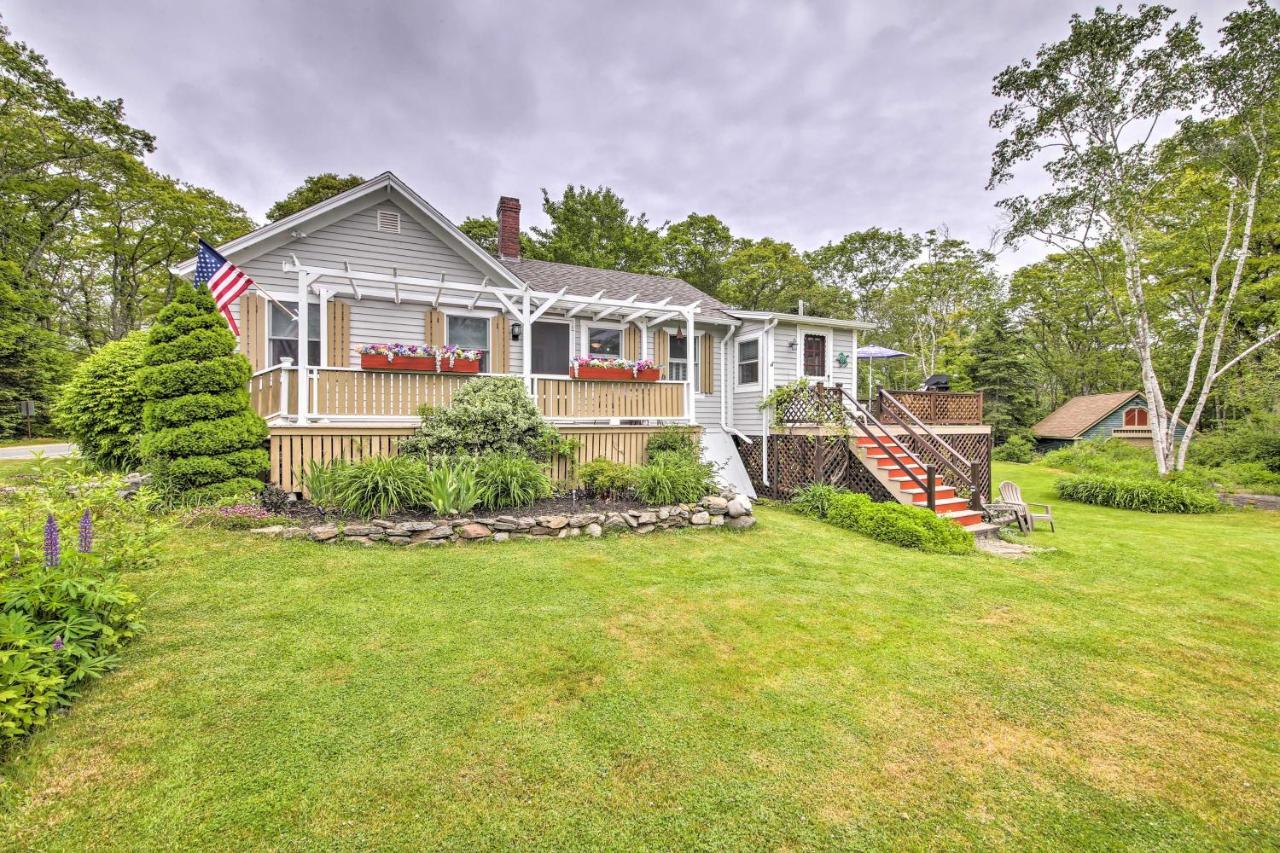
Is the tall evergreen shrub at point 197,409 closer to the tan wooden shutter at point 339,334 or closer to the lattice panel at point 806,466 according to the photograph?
the tan wooden shutter at point 339,334

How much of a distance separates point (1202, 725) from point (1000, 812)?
1838mm

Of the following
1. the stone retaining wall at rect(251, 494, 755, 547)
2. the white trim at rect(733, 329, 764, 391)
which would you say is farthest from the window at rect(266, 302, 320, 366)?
the white trim at rect(733, 329, 764, 391)

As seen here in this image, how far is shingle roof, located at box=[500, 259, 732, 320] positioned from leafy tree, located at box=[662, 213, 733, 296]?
15.1 m

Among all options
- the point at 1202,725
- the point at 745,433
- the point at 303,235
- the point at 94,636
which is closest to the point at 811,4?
the point at 745,433

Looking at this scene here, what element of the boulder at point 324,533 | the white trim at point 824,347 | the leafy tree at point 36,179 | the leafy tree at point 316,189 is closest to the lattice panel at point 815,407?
the white trim at point 824,347

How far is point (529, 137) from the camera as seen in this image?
16.4m

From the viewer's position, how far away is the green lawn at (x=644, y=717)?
2.13 m

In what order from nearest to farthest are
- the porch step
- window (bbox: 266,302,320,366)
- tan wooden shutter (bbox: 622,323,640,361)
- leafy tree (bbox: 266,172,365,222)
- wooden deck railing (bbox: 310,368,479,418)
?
wooden deck railing (bbox: 310,368,479,418), the porch step, window (bbox: 266,302,320,366), tan wooden shutter (bbox: 622,323,640,361), leafy tree (bbox: 266,172,365,222)

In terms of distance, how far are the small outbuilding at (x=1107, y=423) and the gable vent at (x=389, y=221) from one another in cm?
2840

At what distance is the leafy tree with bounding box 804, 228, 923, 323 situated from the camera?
3231cm

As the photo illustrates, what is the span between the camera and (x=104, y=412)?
28.2 feet

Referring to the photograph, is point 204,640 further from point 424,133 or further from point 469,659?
point 424,133

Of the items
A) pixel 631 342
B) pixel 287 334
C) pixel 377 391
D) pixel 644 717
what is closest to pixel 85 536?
pixel 644 717

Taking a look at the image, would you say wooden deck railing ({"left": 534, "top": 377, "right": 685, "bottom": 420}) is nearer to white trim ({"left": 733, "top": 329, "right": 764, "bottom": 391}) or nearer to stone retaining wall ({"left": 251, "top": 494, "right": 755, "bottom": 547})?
stone retaining wall ({"left": 251, "top": 494, "right": 755, "bottom": 547})
